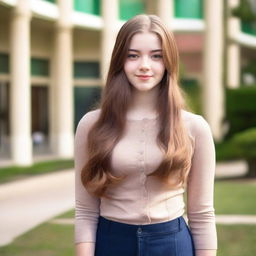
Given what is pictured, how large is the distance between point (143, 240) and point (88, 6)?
20.0 meters

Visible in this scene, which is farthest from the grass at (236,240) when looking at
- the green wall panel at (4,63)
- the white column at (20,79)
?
the green wall panel at (4,63)

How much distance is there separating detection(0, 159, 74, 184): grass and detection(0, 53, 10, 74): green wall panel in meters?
4.08

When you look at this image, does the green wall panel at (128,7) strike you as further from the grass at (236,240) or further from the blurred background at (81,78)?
the grass at (236,240)

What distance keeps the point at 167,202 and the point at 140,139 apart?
11.0 inches

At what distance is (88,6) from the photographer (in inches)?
852

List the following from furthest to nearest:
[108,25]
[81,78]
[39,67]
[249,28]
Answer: [249,28], [81,78], [39,67], [108,25]

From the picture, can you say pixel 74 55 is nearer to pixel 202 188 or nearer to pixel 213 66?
pixel 213 66

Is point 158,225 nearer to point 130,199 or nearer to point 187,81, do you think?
point 130,199

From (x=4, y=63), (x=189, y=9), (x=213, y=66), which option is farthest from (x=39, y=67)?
(x=213, y=66)

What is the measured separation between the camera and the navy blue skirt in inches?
91.3

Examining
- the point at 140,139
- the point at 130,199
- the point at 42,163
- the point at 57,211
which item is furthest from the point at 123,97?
the point at 42,163

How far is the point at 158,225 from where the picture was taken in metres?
2.34

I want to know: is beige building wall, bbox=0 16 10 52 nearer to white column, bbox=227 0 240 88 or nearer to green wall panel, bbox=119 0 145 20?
green wall panel, bbox=119 0 145 20

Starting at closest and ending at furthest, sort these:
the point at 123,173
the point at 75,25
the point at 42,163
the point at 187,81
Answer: the point at 123,173, the point at 42,163, the point at 75,25, the point at 187,81
